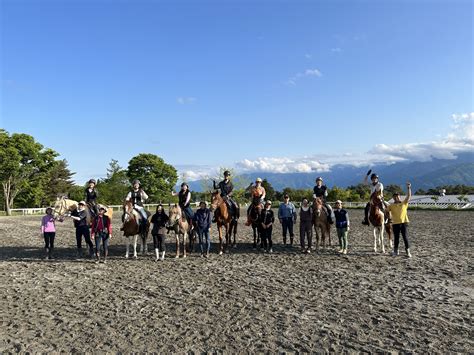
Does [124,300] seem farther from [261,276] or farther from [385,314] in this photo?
[385,314]

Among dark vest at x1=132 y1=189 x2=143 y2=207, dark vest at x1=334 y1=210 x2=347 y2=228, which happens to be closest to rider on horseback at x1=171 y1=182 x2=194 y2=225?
dark vest at x1=132 y1=189 x2=143 y2=207

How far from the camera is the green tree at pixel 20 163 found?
1710 inches

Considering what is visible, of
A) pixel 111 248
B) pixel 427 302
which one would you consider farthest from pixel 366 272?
pixel 111 248

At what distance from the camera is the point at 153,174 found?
6750 cm

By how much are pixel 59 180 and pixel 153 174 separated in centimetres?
2245

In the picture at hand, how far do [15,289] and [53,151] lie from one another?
148 ft

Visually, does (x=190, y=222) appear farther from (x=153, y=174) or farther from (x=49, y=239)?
(x=153, y=174)

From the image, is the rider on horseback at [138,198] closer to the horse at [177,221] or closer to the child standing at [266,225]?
the horse at [177,221]

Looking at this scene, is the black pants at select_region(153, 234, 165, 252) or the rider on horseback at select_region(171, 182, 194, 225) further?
the rider on horseback at select_region(171, 182, 194, 225)

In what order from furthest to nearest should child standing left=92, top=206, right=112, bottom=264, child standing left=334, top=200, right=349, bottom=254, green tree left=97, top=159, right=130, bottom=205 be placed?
green tree left=97, top=159, right=130, bottom=205, child standing left=334, top=200, right=349, bottom=254, child standing left=92, top=206, right=112, bottom=264

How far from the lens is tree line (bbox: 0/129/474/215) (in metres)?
44.7

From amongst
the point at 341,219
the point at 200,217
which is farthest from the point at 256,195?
the point at 341,219

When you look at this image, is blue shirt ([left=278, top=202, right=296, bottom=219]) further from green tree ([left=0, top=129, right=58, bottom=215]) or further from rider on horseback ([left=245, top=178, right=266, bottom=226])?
green tree ([left=0, top=129, right=58, bottom=215])

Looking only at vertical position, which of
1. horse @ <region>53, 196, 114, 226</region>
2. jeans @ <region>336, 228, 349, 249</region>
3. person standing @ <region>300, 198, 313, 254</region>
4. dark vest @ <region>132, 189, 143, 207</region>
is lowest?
jeans @ <region>336, 228, 349, 249</region>
